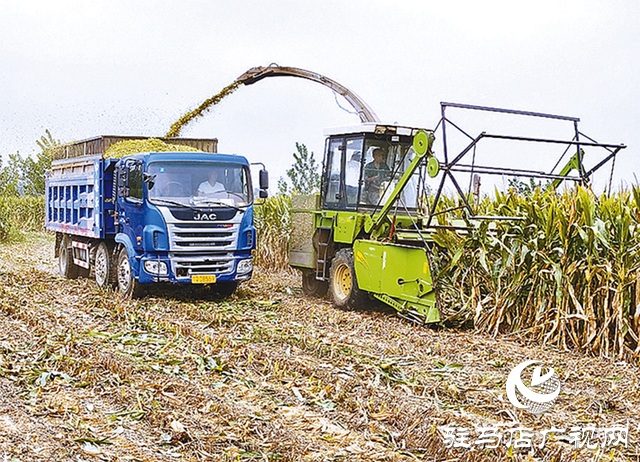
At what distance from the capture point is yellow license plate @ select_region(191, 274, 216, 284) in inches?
434

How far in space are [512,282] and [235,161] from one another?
4.78m

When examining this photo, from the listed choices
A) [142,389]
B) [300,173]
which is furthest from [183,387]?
[300,173]

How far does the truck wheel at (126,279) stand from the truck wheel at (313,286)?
2794 mm

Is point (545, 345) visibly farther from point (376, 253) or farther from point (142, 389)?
point (142, 389)

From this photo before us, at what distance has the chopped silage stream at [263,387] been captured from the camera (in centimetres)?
499

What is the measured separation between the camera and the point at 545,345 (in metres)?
8.18

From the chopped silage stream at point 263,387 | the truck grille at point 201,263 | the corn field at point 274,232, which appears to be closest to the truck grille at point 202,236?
the truck grille at point 201,263

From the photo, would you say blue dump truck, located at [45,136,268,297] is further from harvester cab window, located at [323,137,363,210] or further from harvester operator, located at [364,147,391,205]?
harvester operator, located at [364,147,391,205]

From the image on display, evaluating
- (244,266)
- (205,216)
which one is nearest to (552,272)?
(244,266)

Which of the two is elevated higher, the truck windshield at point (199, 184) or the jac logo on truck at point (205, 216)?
the truck windshield at point (199, 184)

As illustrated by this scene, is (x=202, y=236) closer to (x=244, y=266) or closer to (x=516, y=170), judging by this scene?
(x=244, y=266)

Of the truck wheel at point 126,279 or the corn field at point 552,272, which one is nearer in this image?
the corn field at point 552,272

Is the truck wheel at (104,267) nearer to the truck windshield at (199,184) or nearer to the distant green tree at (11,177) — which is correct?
the truck windshield at (199,184)
